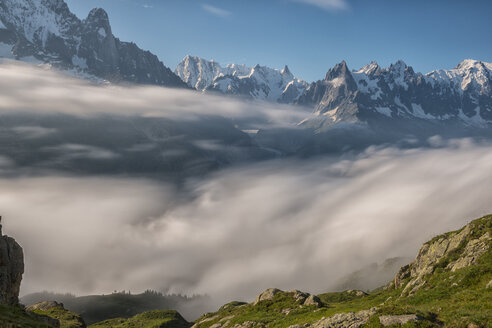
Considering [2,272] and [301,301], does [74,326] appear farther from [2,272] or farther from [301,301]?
[301,301]

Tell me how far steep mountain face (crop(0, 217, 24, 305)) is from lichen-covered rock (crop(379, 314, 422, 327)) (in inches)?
2498

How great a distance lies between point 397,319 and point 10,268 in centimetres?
7219

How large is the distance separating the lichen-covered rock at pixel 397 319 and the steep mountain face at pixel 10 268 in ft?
208

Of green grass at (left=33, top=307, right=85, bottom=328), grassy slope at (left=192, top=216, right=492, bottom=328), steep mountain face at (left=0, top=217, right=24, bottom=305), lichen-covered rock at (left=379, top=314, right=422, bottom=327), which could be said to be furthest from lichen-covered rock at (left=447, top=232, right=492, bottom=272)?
green grass at (left=33, top=307, right=85, bottom=328)

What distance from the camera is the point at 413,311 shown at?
1271 inches

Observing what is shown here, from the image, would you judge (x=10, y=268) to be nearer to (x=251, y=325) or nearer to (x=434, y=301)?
(x=251, y=325)

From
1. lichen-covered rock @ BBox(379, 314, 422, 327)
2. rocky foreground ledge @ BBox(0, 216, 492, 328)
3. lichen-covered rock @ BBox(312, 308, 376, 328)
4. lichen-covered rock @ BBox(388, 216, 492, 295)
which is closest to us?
lichen-covered rock @ BBox(379, 314, 422, 327)

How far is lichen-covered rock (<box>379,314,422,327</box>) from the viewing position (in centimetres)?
3024

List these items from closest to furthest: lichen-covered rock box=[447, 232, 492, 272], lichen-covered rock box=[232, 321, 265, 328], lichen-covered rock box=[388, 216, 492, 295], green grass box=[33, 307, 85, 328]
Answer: lichen-covered rock box=[447, 232, 492, 272]
lichen-covered rock box=[388, 216, 492, 295]
lichen-covered rock box=[232, 321, 265, 328]
green grass box=[33, 307, 85, 328]

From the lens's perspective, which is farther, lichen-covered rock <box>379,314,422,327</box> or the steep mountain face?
the steep mountain face

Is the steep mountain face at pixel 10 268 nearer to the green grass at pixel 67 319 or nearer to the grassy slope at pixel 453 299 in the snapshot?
the grassy slope at pixel 453 299

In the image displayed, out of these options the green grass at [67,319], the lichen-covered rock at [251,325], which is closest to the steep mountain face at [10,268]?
the lichen-covered rock at [251,325]

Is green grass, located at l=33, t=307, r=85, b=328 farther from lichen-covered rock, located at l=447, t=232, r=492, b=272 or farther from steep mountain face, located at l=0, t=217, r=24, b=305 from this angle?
lichen-covered rock, located at l=447, t=232, r=492, b=272

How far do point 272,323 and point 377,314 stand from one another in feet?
106
